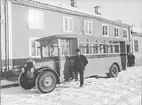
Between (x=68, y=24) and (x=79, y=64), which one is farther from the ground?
(x=68, y=24)

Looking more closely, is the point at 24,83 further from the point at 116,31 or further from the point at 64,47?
the point at 116,31

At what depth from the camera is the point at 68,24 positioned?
14156 millimetres

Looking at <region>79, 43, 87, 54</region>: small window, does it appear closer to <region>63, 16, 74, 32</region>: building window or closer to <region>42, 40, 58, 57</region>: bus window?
<region>42, 40, 58, 57</region>: bus window

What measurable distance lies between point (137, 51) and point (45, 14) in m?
15.6

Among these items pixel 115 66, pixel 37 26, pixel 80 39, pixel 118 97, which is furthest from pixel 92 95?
pixel 37 26

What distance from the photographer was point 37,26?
12289 millimetres

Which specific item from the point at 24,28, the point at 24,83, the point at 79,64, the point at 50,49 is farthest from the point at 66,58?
the point at 24,28

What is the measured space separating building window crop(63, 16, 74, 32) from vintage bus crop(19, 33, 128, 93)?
21.4ft

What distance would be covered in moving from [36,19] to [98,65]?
7.28 m

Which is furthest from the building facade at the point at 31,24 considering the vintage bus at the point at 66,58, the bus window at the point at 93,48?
the bus window at the point at 93,48

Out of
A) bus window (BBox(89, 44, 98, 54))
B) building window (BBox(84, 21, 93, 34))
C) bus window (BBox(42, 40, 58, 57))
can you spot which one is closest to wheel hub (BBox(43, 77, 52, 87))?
bus window (BBox(42, 40, 58, 57))

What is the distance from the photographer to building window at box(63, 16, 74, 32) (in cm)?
1403

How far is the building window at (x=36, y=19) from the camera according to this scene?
11.9 m

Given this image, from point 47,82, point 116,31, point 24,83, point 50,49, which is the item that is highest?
point 116,31
